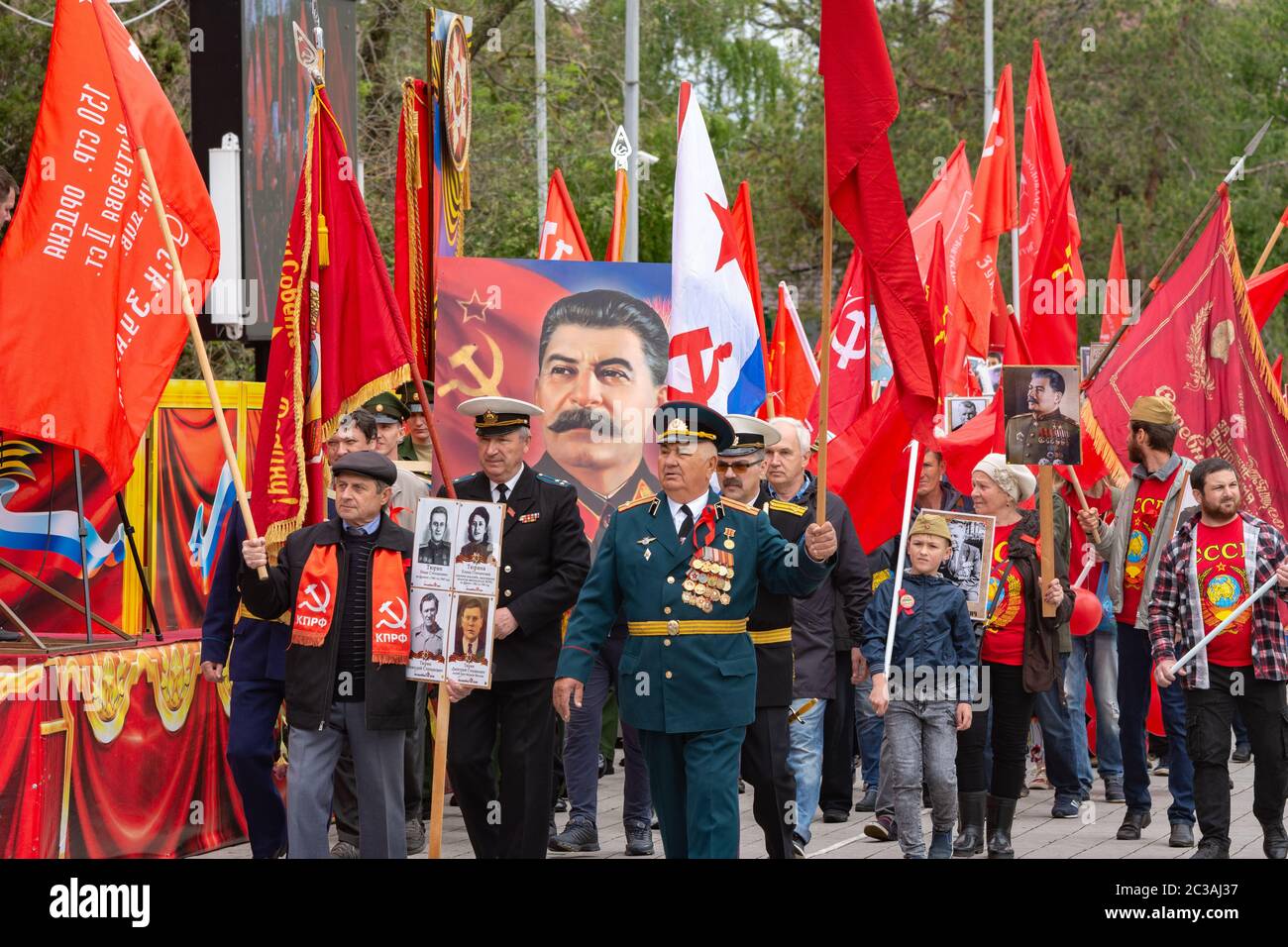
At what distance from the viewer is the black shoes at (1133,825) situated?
32.7 ft

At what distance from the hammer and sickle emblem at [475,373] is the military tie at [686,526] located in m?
2.57

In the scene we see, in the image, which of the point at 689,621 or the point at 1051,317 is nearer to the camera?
the point at 689,621

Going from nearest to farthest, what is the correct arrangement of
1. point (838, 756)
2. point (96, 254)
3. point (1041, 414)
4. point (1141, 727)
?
1. point (96, 254)
2. point (1041, 414)
3. point (1141, 727)
4. point (838, 756)

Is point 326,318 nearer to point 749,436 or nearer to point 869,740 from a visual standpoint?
point 749,436

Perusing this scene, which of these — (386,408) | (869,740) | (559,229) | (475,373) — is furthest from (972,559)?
(559,229)

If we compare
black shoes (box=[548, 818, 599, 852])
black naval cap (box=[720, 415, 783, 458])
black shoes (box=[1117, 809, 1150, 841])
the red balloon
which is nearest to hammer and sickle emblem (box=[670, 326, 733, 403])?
black naval cap (box=[720, 415, 783, 458])

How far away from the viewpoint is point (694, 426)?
7477mm

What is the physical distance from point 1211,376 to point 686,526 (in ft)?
16.0

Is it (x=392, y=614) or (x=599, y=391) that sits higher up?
(x=599, y=391)

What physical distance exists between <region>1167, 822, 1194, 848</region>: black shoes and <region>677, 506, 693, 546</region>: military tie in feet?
12.2

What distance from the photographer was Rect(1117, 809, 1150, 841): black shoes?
9.96 meters

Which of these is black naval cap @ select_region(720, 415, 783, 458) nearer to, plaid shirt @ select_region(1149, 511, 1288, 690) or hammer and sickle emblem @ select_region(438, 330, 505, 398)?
hammer and sickle emblem @ select_region(438, 330, 505, 398)

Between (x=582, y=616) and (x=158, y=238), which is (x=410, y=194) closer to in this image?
(x=158, y=238)
